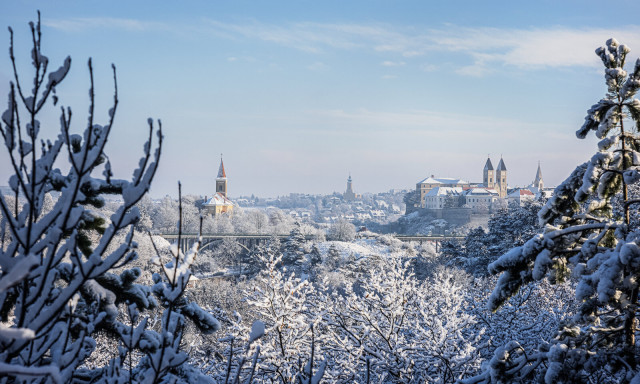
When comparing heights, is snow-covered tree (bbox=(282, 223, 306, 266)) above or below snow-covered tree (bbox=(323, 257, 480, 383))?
below

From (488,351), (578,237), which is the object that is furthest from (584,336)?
(488,351)

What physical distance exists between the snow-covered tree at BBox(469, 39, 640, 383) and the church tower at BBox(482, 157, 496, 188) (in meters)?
136

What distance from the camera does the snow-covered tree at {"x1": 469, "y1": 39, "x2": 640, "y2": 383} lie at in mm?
3982

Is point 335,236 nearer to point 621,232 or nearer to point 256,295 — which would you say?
point 256,295

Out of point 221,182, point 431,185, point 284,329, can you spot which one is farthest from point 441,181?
point 284,329

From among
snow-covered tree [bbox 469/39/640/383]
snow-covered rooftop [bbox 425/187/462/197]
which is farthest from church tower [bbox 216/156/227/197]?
snow-covered tree [bbox 469/39/640/383]

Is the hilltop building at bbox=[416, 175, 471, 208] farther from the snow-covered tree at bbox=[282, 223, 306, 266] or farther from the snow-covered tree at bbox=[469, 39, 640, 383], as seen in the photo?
the snow-covered tree at bbox=[469, 39, 640, 383]

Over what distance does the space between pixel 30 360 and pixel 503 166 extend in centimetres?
14148

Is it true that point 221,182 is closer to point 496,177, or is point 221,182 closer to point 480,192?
point 480,192

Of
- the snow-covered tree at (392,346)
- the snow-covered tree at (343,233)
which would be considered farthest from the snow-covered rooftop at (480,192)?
the snow-covered tree at (392,346)

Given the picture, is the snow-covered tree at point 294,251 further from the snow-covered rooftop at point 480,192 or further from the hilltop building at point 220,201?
the snow-covered rooftop at point 480,192

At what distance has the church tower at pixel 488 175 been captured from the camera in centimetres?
13525

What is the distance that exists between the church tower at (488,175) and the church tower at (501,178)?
3.73 ft

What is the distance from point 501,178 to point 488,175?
334 cm
